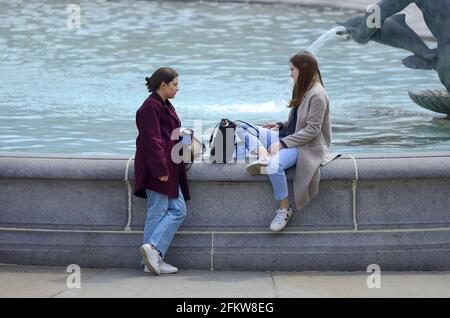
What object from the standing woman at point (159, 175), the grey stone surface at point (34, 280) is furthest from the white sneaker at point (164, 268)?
the grey stone surface at point (34, 280)

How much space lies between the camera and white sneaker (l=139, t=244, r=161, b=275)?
27.9 ft

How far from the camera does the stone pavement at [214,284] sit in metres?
8.11

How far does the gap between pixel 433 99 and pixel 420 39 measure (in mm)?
614

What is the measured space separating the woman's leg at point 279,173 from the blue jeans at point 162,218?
2.06ft

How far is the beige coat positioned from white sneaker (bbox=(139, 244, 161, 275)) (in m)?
1.01

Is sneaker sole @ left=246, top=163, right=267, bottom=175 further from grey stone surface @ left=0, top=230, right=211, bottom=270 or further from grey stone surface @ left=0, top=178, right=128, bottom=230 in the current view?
grey stone surface @ left=0, top=178, right=128, bottom=230

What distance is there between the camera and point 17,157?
8836 millimetres

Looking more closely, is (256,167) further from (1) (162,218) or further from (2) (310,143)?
(1) (162,218)

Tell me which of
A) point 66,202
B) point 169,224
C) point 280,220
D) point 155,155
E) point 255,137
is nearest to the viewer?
point 155,155

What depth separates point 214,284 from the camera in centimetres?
838

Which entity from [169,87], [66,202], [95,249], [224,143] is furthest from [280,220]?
[66,202]

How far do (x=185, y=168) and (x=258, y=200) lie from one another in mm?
549

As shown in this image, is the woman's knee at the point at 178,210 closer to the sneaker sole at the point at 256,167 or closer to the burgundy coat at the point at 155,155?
the burgundy coat at the point at 155,155

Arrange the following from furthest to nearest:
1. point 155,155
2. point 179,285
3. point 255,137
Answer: point 255,137
point 155,155
point 179,285
